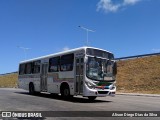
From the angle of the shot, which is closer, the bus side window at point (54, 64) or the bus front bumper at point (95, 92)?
the bus front bumper at point (95, 92)

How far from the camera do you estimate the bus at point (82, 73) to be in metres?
19.4

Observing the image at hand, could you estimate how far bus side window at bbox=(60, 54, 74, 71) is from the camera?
21159mm

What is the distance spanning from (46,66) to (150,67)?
22827mm

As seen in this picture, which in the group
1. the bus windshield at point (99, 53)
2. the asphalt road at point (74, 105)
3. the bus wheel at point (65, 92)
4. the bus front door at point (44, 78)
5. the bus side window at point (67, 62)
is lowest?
the asphalt road at point (74, 105)

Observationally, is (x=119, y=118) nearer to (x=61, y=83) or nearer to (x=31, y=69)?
(x=61, y=83)

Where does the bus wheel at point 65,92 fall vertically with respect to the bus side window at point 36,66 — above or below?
below

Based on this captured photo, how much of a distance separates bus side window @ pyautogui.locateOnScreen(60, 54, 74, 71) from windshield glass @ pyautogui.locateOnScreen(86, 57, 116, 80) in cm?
181

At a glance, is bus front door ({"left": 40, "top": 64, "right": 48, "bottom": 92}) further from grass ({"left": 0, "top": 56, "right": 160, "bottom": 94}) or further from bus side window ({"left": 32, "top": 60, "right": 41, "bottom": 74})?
grass ({"left": 0, "top": 56, "right": 160, "bottom": 94})

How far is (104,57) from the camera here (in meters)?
20.4

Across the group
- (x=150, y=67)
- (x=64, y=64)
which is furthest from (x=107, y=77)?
(x=150, y=67)

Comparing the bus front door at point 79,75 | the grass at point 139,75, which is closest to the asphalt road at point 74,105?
the bus front door at point 79,75

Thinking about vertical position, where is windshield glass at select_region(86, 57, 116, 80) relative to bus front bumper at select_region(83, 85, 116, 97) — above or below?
above

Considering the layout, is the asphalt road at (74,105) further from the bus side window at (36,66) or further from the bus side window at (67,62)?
the bus side window at (36,66)

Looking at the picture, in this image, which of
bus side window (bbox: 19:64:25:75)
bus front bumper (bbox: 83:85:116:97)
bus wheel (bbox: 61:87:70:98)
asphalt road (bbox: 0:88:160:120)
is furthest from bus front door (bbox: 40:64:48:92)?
bus front bumper (bbox: 83:85:116:97)
